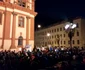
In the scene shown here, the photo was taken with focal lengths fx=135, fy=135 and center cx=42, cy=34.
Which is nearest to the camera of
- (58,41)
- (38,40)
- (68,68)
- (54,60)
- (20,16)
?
(68,68)

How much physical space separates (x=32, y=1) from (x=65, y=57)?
1947cm

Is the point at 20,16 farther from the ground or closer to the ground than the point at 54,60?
farther from the ground

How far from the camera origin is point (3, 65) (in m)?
9.99

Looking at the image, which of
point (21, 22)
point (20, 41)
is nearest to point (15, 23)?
point (21, 22)

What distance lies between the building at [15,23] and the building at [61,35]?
2510 cm

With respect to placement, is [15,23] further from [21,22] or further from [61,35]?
[61,35]

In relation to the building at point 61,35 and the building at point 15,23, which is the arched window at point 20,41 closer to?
the building at point 15,23

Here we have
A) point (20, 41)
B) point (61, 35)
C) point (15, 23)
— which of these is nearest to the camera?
point (15, 23)

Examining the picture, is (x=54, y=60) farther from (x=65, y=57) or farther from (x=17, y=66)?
(x=17, y=66)

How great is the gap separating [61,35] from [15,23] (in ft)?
114

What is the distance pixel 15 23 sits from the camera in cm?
2575

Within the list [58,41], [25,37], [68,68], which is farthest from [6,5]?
[58,41]

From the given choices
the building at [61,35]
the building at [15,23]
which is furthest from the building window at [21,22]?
the building at [61,35]

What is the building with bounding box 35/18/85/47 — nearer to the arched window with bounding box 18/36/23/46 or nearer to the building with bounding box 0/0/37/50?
the building with bounding box 0/0/37/50
